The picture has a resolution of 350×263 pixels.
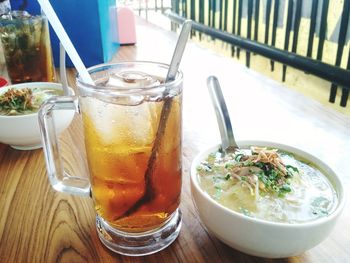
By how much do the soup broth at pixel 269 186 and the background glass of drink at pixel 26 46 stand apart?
938mm

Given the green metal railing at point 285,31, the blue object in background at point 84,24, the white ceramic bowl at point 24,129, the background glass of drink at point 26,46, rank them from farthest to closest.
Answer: the green metal railing at point 285,31 → the blue object in background at point 84,24 → the background glass of drink at point 26,46 → the white ceramic bowl at point 24,129

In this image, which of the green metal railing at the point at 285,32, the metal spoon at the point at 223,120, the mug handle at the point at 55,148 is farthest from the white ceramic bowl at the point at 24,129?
the green metal railing at the point at 285,32

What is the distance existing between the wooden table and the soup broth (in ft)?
0.30

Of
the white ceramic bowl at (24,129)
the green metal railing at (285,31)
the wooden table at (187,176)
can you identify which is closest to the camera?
the wooden table at (187,176)

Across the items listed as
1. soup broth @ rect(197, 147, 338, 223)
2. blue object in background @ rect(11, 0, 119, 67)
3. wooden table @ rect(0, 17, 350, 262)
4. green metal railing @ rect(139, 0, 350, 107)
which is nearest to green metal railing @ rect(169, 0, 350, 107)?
green metal railing @ rect(139, 0, 350, 107)

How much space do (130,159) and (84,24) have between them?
4.12ft

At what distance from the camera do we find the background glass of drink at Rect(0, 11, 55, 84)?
1266 millimetres

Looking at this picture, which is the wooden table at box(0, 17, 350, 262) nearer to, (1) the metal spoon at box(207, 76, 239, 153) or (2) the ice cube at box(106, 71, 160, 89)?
(1) the metal spoon at box(207, 76, 239, 153)

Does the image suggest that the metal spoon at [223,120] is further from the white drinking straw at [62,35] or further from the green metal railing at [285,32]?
the green metal railing at [285,32]

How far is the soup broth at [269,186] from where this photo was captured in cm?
55

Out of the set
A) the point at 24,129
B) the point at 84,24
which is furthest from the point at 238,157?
the point at 84,24

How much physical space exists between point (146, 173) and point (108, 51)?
4.35ft

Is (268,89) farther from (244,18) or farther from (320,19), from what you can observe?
(244,18)

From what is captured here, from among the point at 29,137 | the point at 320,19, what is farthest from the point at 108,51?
the point at 320,19
